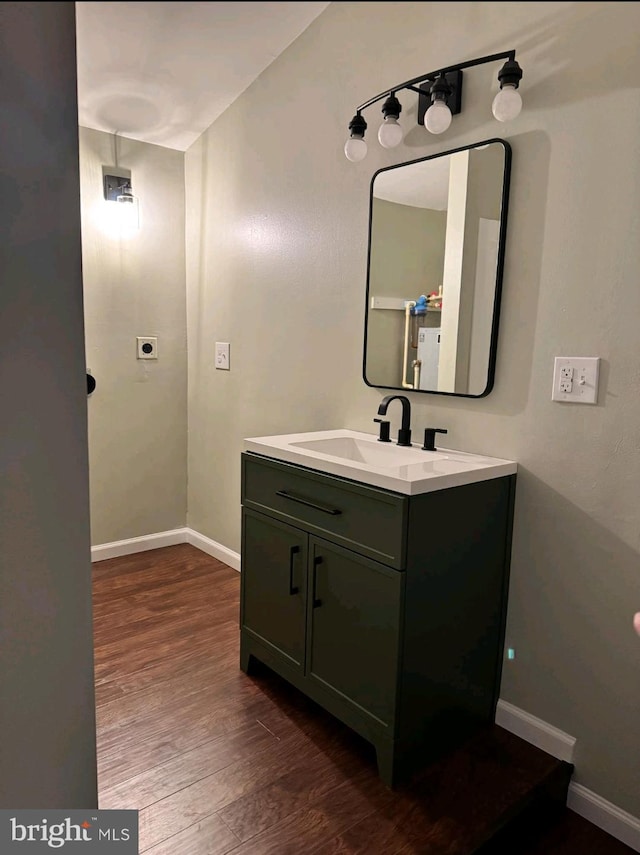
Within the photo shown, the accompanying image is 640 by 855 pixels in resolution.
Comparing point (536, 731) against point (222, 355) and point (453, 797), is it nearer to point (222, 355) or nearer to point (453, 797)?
point (453, 797)

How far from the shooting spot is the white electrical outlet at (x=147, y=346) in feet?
9.19

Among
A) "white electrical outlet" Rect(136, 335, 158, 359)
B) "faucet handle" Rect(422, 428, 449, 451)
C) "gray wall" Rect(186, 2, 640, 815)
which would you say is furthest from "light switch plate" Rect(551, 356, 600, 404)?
"white electrical outlet" Rect(136, 335, 158, 359)

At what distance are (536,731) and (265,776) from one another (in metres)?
0.74

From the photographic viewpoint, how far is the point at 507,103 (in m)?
1.37

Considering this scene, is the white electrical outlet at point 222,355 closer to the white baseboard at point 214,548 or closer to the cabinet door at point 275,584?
the white baseboard at point 214,548

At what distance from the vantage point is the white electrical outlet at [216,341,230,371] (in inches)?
107

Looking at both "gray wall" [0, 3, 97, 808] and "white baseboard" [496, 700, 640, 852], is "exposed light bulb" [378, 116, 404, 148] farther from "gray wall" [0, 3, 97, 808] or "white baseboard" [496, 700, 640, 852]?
"white baseboard" [496, 700, 640, 852]

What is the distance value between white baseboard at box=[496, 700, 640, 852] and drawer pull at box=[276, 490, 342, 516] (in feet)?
2.48

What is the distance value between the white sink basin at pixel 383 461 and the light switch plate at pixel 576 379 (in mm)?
236

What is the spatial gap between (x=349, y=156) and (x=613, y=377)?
105 cm

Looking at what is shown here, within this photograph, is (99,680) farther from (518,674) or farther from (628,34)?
(628,34)

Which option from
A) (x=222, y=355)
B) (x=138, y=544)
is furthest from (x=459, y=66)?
(x=138, y=544)

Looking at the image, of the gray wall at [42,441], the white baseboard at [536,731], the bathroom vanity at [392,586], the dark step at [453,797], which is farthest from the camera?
the white baseboard at [536,731]

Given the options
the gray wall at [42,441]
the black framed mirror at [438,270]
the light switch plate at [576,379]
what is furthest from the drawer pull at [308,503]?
the gray wall at [42,441]
